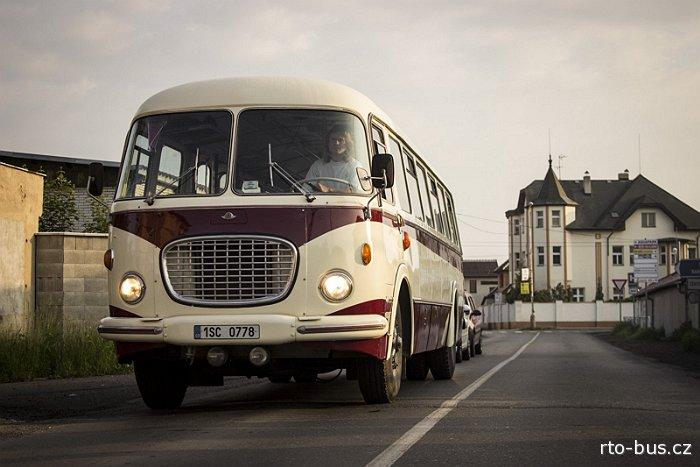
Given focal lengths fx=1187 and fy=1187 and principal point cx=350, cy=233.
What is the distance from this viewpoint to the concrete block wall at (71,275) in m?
20.4

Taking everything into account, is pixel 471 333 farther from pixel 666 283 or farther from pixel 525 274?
pixel 525 274

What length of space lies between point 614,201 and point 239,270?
98.9 meters

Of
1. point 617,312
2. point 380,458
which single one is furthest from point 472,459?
point 617,312

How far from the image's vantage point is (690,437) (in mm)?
8625

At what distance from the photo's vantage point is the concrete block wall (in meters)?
20.4

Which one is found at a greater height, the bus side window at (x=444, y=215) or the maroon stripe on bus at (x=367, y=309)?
the bus side window at (x=444, y=215)

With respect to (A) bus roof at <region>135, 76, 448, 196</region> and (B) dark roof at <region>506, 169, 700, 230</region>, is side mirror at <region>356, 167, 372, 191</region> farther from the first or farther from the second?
(B) dark roof at <region>506, 169, 700, 230</region>

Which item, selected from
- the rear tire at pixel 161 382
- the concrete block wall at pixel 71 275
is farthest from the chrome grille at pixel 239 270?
the concrete block wall at pixel 71 275

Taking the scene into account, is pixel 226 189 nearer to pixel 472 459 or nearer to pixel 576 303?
pixel 472 459

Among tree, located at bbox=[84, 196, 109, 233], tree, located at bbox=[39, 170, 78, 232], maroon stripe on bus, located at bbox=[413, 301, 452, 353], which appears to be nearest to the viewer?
maroon stripe on bus, located at bbox=[413, 301, 452, 353]

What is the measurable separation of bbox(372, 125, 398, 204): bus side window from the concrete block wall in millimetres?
9837

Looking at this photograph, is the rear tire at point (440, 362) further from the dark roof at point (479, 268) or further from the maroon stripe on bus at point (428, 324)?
the dark roof at point (479, 268)

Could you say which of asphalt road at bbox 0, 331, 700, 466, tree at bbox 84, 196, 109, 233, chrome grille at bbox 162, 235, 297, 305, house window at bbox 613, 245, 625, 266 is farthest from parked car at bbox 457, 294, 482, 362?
house window at bbox 613, 245, 625, 266

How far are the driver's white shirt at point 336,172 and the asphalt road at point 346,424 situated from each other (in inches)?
80.1
